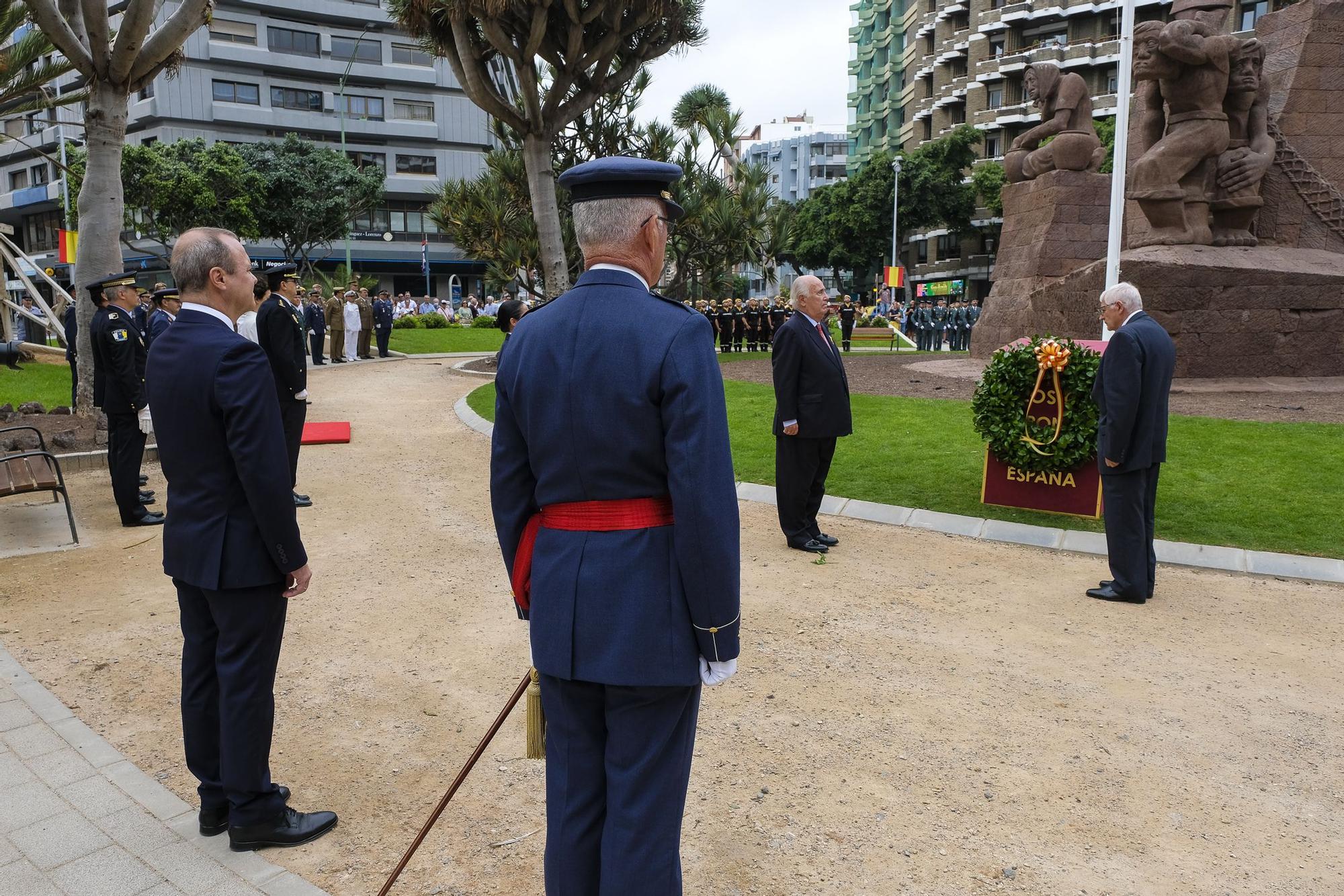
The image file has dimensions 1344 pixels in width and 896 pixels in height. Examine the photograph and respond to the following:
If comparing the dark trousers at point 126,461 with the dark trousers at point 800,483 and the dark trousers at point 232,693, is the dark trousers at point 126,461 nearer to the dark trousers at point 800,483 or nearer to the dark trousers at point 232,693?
the dark trousers at point 800,483

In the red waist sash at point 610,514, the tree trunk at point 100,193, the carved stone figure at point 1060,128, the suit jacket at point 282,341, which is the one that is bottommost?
the red waist sash at point 610,514

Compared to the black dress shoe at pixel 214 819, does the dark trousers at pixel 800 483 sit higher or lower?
higher

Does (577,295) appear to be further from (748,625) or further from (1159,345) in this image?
(1159,345)

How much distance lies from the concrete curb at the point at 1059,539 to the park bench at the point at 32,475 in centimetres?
532

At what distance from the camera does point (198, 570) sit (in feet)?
10.1

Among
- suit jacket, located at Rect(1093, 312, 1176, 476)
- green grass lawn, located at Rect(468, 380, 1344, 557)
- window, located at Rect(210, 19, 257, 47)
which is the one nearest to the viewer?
suit jacket, located at Rect(1093, 312, 1176, 476)

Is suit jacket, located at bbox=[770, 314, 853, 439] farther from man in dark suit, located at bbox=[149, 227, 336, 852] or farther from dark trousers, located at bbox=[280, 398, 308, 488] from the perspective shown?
man in dark suit, located at bbox=[149, 227, 336, 852]

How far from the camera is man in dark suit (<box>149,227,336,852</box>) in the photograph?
3.06 meters

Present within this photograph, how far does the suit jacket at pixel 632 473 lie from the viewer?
222 cm

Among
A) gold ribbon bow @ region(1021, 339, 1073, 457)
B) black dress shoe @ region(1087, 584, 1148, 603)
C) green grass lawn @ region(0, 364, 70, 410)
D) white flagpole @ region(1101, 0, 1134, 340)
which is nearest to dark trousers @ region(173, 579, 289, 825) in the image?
black dress shoe @ region(1087, 584, 1148, 603)

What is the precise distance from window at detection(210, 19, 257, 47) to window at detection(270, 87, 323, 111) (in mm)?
2868

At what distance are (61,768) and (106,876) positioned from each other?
927mm

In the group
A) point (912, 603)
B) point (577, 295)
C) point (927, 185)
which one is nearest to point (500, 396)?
point (577, 295)

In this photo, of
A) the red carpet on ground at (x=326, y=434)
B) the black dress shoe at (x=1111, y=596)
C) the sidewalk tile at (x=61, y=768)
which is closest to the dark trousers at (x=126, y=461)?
the red carpet on ground at (x=326, y=434)
